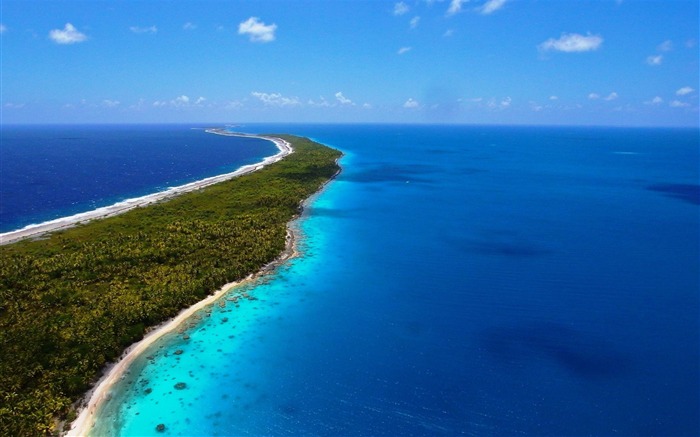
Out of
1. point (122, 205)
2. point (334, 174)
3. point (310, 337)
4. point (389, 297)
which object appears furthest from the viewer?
point (334, 174)

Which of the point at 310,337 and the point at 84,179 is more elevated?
the point at 84,179

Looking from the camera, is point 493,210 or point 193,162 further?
point 193,162

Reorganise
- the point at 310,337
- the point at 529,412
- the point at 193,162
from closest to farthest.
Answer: the point at 529,412
the point at 310,337
the point at 193,162

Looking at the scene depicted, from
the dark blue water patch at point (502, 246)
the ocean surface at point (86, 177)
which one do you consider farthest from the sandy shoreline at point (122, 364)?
the ocean surface at point (86, 177)

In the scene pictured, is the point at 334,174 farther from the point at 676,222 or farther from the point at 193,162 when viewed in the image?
the point at 676,222

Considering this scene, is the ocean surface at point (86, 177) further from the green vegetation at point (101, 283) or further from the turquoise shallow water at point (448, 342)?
the turquoise shallow water at point (448, 342)

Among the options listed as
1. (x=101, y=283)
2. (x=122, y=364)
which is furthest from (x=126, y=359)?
(x=101, y=283)

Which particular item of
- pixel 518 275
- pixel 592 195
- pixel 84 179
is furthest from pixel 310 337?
pixel 84 179
